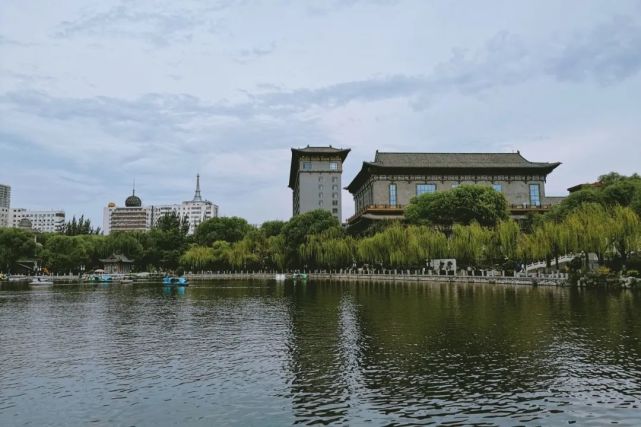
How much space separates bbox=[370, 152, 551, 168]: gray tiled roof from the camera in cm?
8638

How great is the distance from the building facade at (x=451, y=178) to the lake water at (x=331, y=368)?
197 feet

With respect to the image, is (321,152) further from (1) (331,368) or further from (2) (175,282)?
(1) (331,368)

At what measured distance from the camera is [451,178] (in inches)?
3430

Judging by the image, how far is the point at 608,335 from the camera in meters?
18.4

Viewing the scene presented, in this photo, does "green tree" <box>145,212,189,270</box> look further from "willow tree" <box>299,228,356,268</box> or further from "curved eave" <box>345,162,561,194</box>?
"curved eave" <box>345,162,561,194</box>

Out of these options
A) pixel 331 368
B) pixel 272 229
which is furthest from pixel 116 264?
pixel 331 368

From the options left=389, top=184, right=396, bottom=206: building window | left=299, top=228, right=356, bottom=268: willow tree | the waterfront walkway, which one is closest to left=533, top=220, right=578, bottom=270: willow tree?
the waterfront walkway

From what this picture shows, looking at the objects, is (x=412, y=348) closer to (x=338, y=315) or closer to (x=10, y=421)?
(x=338, y=315)

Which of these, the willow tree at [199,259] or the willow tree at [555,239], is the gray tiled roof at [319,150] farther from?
the willow tree at [555,239]

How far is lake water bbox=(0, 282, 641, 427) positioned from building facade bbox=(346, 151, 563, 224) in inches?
2368

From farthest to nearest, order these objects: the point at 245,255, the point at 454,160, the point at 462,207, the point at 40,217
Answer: the point at 40,217 < the point at 454,160 < the point at 245,255 < the point at 462,207

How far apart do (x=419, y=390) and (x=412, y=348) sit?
187 inches

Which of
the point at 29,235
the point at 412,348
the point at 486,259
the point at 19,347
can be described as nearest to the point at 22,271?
the point at 29,235

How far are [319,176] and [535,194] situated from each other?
4100cm
